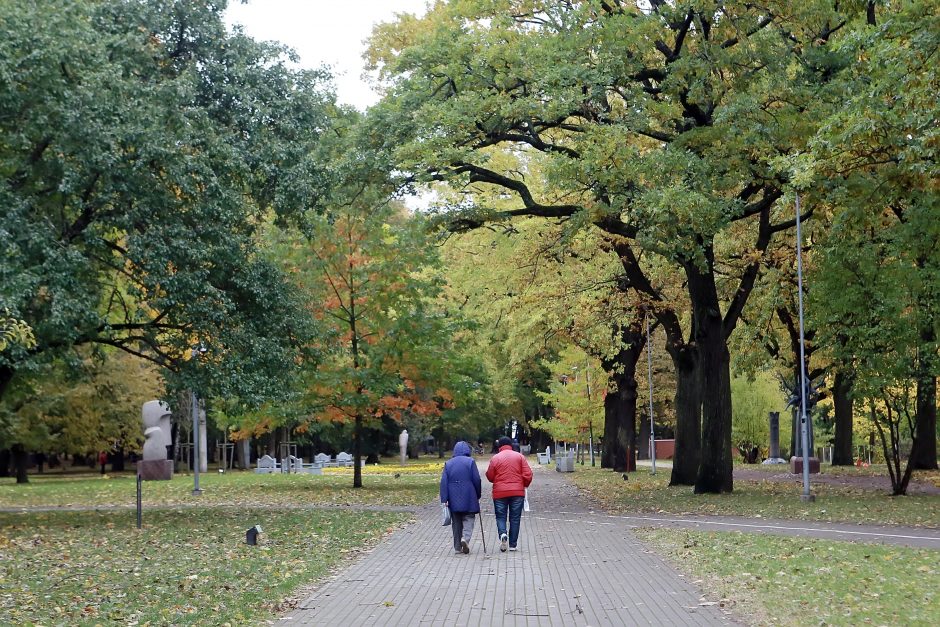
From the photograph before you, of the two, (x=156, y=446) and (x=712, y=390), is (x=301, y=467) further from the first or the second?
(x=712, y=390)

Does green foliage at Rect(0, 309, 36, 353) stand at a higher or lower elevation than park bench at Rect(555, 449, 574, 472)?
higher

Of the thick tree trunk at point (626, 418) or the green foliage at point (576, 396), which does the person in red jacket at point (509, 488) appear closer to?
the thick tree trunk at point (626, 418)

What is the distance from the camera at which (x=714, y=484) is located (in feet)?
86.9

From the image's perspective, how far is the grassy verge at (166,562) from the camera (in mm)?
10555

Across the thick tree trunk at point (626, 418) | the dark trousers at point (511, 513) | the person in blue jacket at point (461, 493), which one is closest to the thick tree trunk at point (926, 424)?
the thick tree trunk at point (626, 418)

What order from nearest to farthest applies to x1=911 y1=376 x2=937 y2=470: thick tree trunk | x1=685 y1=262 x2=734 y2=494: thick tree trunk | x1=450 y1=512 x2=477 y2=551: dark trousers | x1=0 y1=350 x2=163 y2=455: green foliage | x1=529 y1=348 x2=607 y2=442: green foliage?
x1=450 y1=512 x2=477 y2=551: dark trousers → x1=911 y1=376 x2=937 y2=470: thick tree trunk → x1=685 y1=262 x2=734 y2=494: thick tree trunk → x1=0 y1=350 x2=163 y2=455: green foliage → x1=529 y1=348 x2=607 y2=442: green foliage

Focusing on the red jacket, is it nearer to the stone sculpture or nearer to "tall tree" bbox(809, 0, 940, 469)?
"tall tree" bbox(809, 0, 940, 469)

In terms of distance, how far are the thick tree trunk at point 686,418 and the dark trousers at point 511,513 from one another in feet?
50.5

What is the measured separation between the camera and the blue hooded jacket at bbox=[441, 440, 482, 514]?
15.3 metres

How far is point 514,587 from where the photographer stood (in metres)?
12.0

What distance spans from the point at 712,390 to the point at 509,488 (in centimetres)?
1192

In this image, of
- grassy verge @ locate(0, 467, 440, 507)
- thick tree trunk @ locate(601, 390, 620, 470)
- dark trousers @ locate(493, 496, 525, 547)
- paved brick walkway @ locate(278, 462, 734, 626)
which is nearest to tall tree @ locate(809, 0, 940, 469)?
dark trousers @ locate(493, 496, 525, 547)

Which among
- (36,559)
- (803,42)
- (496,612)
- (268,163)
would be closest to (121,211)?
(268,163)

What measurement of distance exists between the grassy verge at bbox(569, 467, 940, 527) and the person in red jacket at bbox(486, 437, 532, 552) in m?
7.25
